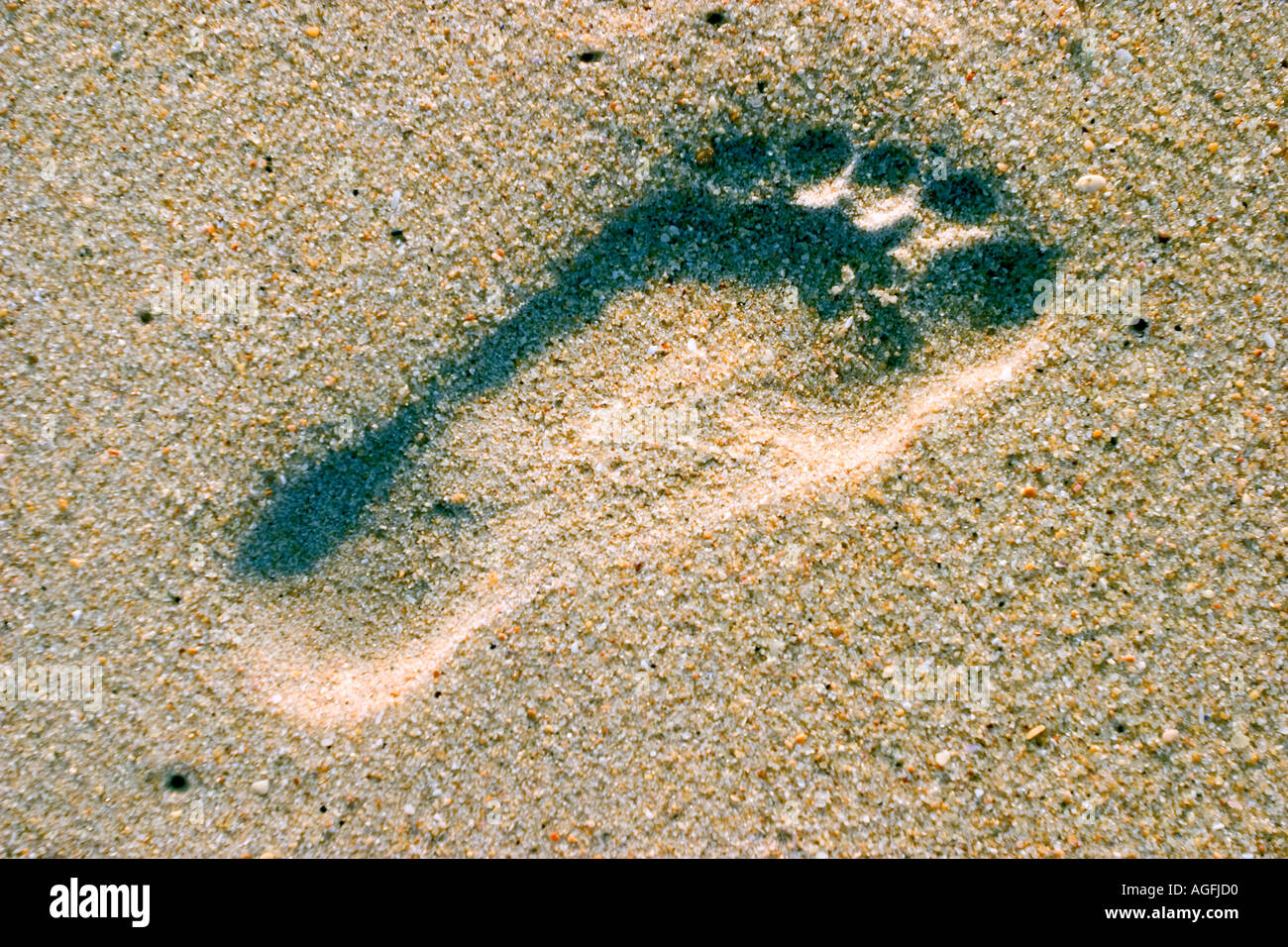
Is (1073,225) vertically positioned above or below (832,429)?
above

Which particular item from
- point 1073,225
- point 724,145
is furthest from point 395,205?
point 1073,225

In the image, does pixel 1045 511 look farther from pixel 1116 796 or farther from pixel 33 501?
pixel 33 501

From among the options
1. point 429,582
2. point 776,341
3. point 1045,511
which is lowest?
point 429,582
